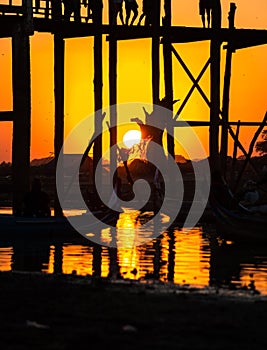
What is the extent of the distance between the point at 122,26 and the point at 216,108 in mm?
4813

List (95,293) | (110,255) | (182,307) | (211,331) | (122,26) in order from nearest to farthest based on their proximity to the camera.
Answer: (211,331)
(182,307)
(95,293)
(110,255)
(122,26)

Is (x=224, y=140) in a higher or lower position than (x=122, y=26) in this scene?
lower

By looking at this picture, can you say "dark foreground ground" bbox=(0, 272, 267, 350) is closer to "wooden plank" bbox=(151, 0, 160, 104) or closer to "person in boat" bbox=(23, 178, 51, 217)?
"person in boat" bbox=(23, 178, 51, 217)

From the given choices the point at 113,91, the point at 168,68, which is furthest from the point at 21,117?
the point at 168,68

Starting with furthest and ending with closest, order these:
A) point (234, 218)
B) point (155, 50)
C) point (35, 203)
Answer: point (155, 50) → point (35, 203) → point (234, 218)

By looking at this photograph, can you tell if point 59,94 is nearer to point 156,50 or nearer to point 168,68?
point 156,50

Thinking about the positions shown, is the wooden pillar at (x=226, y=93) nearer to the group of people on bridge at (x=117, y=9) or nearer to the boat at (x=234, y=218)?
the group of people on bridge at (x=117, y=9)

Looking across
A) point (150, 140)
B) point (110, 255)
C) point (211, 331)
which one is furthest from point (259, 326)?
point (150, 140)

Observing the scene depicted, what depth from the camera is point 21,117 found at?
98.5 feet

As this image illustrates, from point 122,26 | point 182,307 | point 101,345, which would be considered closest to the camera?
point 101,345

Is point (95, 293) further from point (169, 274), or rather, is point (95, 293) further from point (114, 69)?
point (114, 69)

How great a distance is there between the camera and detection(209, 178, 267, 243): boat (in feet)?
83.7

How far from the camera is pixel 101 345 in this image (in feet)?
37.7

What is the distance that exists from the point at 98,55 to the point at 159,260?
14.7m
